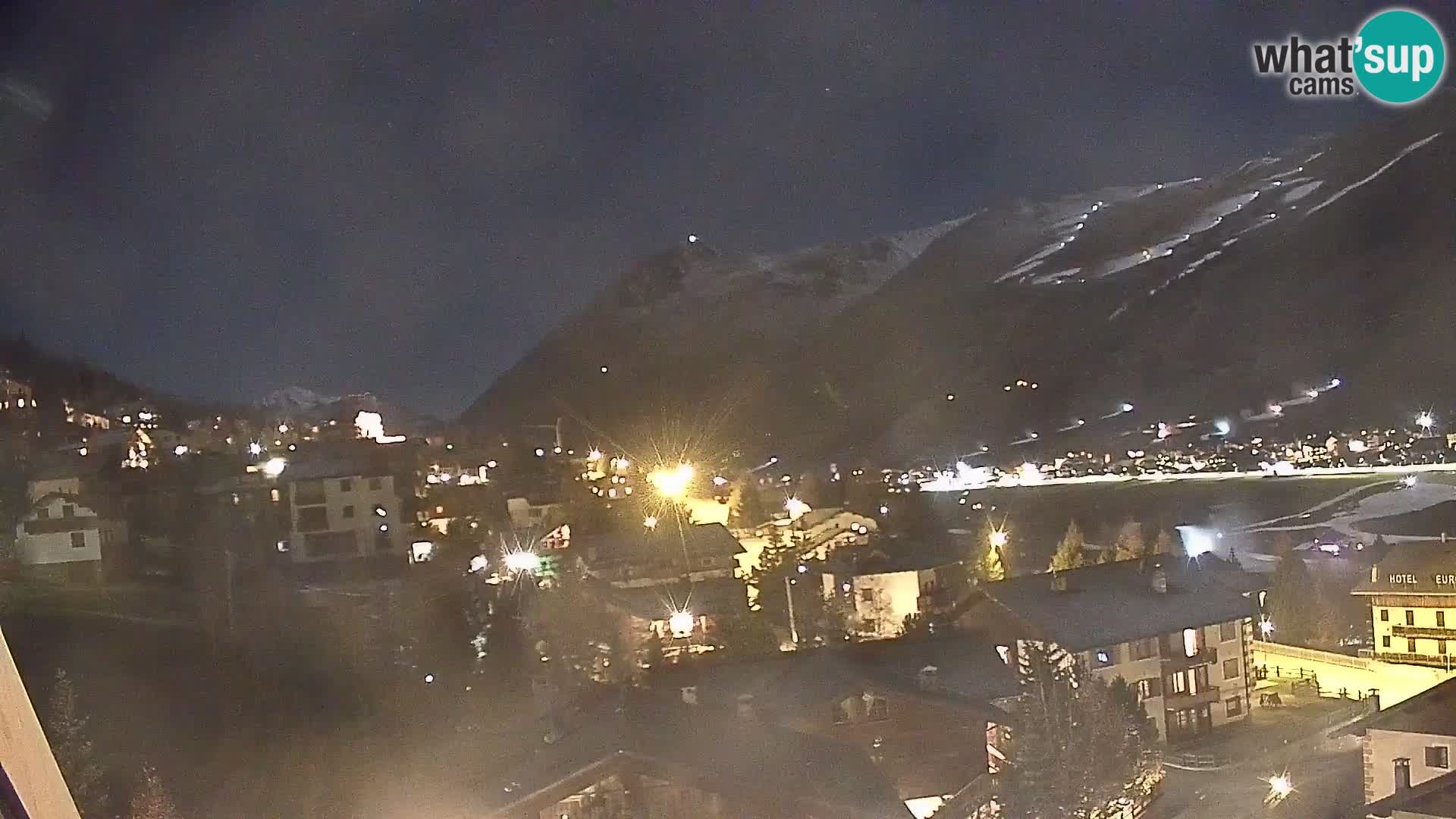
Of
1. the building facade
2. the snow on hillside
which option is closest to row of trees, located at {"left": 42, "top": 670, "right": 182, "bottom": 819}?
the snow on hillside

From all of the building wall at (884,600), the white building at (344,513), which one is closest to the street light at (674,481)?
the building wall at (884,600)

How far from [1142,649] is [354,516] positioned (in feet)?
8.04

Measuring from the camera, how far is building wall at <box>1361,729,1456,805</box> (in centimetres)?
228

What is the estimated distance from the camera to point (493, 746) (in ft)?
9.06

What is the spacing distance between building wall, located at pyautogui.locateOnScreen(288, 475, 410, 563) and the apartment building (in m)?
1.88

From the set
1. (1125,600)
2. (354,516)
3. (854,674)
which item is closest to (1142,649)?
(1125,600)

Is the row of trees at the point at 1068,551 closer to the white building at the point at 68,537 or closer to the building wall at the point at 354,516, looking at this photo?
A: the building wall at the point at 354,516

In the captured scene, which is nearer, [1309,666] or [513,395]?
[1309,666]

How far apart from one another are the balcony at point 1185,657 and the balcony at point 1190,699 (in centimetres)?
8

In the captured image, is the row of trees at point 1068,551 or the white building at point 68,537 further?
the row of trees at point 1068,551

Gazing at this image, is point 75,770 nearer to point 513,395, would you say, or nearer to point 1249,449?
point 513,395

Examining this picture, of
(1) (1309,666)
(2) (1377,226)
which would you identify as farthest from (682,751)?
(2) (1377,226)

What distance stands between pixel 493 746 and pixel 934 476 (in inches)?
76.0

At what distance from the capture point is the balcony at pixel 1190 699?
108 inches
